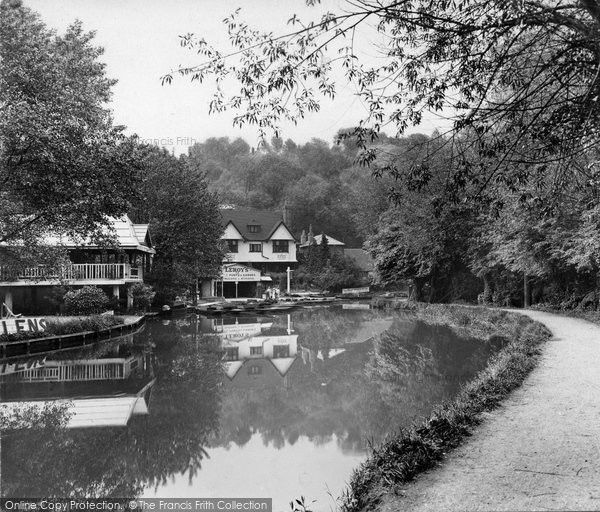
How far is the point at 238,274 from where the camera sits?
50250 millimetres

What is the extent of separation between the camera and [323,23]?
566cm

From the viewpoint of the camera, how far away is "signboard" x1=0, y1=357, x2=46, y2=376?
566 inches

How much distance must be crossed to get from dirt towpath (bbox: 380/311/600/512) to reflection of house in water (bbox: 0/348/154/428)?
21.2 feet

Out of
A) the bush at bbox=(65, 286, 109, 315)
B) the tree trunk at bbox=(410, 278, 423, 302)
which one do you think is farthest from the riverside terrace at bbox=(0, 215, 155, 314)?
the tree trunk at bbox=(410, 278, 423, 302)

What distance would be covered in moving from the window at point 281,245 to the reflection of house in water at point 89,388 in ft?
137

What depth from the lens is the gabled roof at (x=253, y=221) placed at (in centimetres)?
5778

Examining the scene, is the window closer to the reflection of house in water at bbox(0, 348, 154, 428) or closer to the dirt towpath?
the reflection of house in water at bbox(0, 348, 154, 428)

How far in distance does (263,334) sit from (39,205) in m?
12.6

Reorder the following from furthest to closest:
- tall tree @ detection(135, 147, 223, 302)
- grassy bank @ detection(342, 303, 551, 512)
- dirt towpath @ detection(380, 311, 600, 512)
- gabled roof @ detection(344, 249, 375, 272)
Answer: gabled roof @ detection(344, 249, 375, 272)
tall tree @ detection(135, 147, 223, 302)
grassy bank @ detection(342, 303, 551, 512)
dirt towpath @ detection(380, 311, 600, 512)

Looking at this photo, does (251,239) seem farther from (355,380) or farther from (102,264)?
(355,380)

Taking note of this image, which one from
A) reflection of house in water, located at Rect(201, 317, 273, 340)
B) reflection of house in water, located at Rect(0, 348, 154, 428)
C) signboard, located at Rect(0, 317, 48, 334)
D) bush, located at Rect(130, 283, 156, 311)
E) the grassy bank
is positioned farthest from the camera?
bush, located at Rect(130, 283, 156, 311)

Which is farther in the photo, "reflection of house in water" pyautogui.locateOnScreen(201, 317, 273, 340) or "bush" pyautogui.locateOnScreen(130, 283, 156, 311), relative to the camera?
"bush" pyautogui.locateOnScreen(130, 283, 156, 311)

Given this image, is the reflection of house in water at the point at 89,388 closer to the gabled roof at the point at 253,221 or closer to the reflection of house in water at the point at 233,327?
the reflection of house in water at the point at 233,327

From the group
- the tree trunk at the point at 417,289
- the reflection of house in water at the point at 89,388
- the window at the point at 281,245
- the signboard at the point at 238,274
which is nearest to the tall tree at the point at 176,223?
the signboard at the point at 238,274
